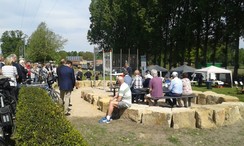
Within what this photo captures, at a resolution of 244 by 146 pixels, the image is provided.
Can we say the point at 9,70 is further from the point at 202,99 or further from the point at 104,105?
the point at 202,99

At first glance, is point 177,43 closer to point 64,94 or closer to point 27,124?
point 64,94

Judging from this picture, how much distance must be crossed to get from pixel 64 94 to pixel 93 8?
180 feet

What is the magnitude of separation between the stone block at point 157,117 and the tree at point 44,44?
5783cm

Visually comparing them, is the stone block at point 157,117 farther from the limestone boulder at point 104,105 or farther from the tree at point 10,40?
the tree at point 10,40

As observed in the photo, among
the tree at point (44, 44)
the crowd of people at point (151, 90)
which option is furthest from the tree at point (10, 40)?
the crowd of people at point (151, 90)

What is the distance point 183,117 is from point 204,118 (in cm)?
62

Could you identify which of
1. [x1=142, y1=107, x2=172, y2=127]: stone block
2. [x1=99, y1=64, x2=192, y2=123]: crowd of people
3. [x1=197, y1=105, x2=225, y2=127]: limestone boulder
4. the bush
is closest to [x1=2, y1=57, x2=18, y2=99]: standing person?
[x1=99, y1=64, x2=192, y2=123]: crowd of people

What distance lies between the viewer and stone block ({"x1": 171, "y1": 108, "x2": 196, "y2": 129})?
8789 millimetres

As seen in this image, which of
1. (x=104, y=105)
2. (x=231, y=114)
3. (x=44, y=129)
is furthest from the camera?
(x=104, y=105)

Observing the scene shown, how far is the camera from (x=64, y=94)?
411 inches

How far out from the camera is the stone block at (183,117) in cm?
879

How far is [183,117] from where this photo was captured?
885 cm

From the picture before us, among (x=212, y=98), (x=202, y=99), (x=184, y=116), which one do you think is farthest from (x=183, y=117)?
(x=202, y=99)

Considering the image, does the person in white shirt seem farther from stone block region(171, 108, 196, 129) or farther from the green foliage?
the green foliage
